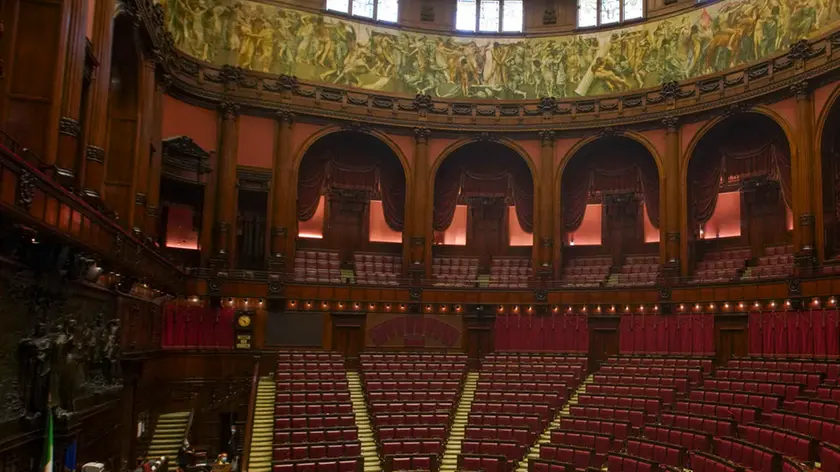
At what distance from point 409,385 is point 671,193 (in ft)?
33.0

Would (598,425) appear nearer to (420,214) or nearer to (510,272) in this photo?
(510,272)

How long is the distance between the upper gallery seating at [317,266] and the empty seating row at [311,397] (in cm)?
501

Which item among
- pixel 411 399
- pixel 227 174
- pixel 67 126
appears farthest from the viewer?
pixel 227 174

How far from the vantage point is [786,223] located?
2059cm

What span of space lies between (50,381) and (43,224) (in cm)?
231

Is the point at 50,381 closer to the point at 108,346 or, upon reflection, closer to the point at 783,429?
the point at 108,346

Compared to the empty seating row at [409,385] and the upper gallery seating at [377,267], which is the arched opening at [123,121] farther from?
the upper gallery seating at [377,267]

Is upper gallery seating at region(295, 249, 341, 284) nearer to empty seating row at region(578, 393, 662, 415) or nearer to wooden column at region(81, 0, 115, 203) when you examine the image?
empty seating row at region(578, 393, 662, 415)

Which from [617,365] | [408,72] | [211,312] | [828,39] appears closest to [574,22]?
[408,72]

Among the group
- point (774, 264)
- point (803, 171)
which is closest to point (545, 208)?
point (774, 264)

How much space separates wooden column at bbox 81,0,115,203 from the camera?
12.1 meters

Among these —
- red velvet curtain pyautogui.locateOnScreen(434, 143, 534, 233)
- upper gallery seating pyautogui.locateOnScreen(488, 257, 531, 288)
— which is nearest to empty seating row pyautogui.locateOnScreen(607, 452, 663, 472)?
upper gallery seating pyautogui.locateOnScreen(488, 257, 531, 288)

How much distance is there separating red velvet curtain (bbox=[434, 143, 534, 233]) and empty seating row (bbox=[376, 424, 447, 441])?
10485mm

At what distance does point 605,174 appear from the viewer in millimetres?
24094
